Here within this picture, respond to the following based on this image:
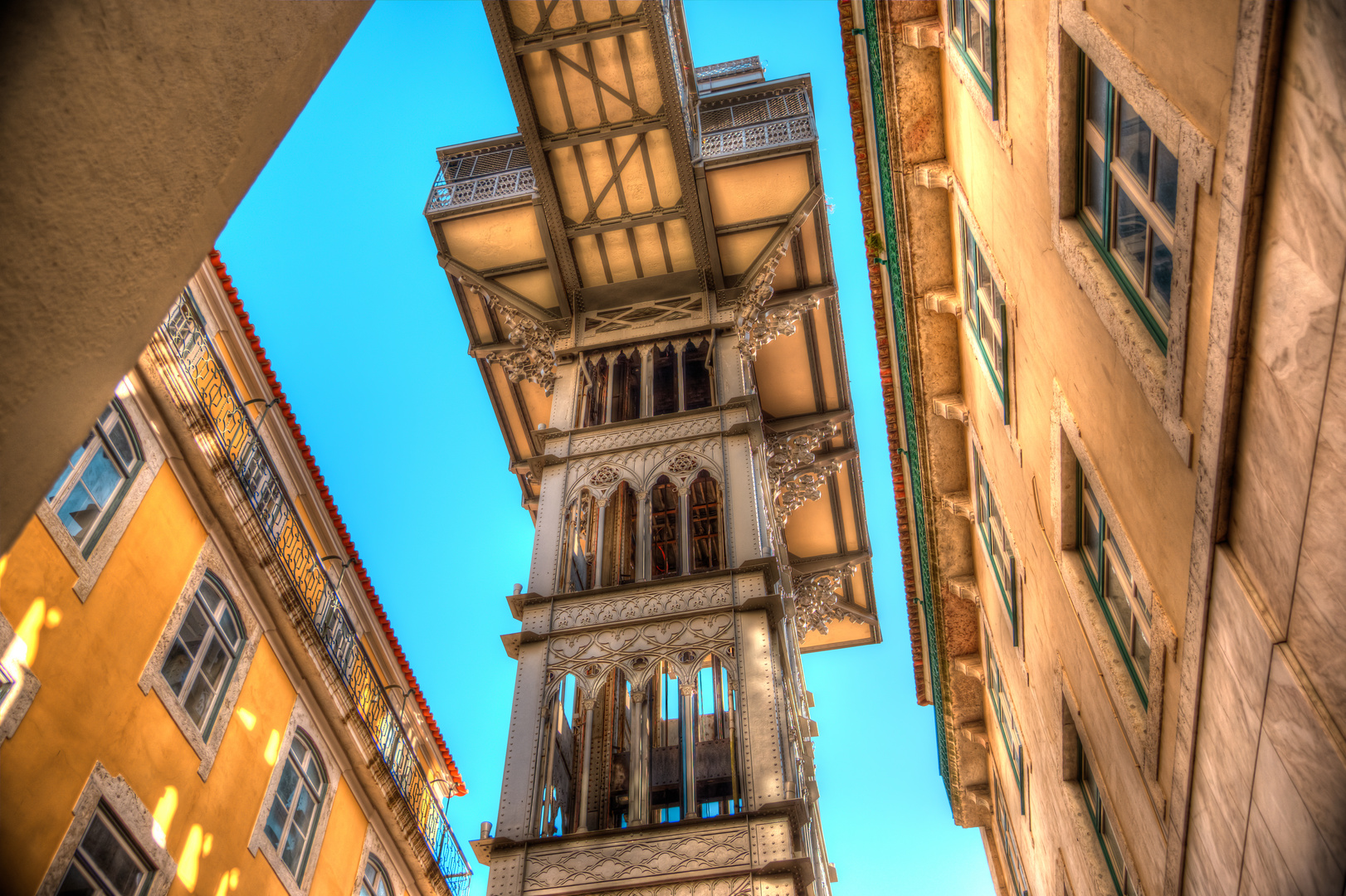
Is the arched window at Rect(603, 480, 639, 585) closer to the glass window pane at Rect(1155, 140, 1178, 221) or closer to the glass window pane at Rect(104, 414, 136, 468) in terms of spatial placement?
the glass window pane at Rect(104, 414, 136, 468)

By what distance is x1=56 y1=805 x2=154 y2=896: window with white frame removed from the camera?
8469 millimetres

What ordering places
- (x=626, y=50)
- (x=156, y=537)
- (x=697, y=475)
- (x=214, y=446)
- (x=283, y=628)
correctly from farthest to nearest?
1. (x=626, y=50)
2. (x=697, y=475)
3. (x=283, y=628)
4. (x=214, y=446)
5. (x=156, y=537)

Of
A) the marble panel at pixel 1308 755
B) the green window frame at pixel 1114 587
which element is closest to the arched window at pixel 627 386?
the green window frame at pixel 1114 587

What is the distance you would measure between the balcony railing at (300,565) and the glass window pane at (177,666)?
1.86 metres

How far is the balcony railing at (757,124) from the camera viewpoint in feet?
57.3

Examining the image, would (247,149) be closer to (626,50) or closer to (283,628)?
(283,628)

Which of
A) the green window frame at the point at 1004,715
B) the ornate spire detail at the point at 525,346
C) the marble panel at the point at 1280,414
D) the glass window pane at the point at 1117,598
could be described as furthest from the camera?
the ornate spire detail at the point at 525,346

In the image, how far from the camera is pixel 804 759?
13273 millimetres

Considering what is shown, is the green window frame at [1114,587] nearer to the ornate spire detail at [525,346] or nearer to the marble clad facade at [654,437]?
the marble clad facade at [654,437]

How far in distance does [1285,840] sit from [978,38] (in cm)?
726

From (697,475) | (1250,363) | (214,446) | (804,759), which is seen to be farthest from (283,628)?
(1250,363)

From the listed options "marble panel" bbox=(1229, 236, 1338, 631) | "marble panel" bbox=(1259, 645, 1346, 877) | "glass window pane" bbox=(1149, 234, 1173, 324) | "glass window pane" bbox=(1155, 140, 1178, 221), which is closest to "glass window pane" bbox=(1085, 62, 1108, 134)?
"glass window pane" bbox=(1155, 140, 1178, 221)

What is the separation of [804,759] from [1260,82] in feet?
36.1

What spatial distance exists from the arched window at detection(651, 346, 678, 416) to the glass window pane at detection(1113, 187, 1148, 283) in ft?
38.0
